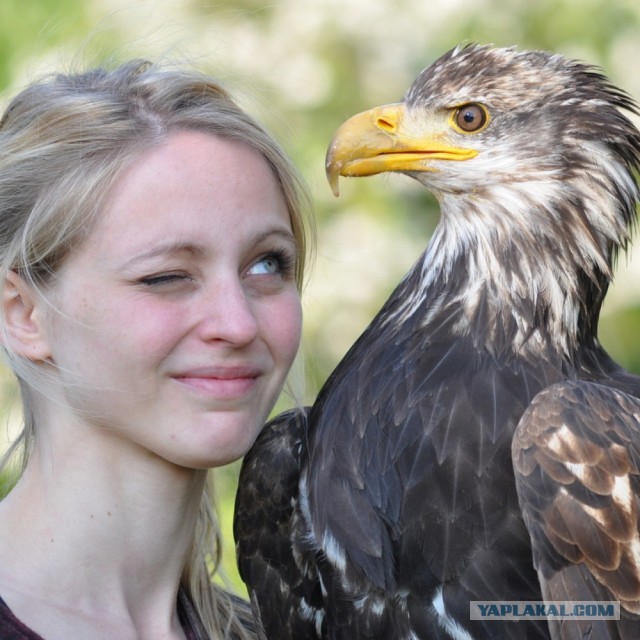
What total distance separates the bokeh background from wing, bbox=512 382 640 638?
274 cm

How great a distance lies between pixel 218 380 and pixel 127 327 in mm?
244

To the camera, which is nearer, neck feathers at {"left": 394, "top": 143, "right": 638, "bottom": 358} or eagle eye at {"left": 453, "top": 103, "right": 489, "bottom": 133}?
neck feathers at {"left": 394, "top": 143, "right": 638, "bottom": 358}

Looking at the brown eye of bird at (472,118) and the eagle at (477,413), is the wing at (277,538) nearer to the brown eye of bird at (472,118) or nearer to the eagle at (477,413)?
the eagle at (477,413)

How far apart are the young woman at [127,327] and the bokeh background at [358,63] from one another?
2.45 meters

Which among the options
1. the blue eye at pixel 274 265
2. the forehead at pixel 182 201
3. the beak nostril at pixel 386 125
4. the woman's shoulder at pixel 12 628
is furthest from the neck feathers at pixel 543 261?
the woman's shoulder at pixel 12 628

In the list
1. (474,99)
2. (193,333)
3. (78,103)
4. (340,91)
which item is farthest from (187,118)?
(340,91)

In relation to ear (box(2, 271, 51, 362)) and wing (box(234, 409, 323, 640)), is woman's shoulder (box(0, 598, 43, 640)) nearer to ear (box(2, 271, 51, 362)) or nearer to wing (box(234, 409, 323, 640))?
ear (box(2, 271, 51, 362))

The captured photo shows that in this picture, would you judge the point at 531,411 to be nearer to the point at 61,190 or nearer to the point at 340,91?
the point at 61,190

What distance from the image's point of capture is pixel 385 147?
3.09 meters

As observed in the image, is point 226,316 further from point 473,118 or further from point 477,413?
point 473,118

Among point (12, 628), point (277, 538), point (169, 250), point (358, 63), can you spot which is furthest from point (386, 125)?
point (358, 63)

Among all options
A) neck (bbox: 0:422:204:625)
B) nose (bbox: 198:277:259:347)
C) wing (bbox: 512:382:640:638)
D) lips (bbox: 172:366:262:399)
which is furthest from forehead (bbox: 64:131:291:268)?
wing (bbox: 512:382:640:638)

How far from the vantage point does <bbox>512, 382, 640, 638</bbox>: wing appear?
249 cm

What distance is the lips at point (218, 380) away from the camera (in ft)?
8.08
